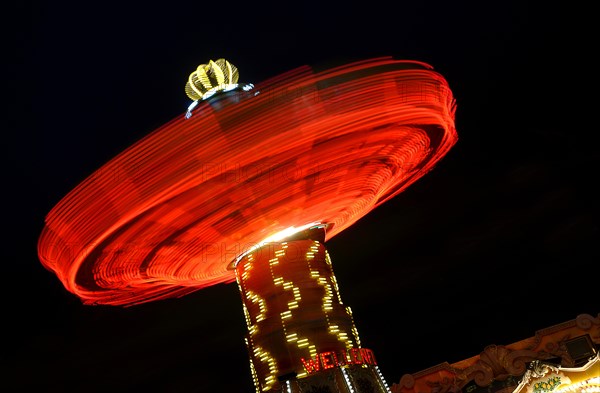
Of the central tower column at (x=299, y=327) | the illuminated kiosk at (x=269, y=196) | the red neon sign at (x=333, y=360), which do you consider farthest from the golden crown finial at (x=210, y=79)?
the red neon sign at (x=333, y=360)

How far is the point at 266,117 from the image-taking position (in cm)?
1026

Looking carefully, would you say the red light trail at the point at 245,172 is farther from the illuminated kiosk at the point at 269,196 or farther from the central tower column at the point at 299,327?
the central tower column at the point at 299,327

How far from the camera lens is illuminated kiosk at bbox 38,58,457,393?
10.4m

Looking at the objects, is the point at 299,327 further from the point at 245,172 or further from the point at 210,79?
the point at 210,79

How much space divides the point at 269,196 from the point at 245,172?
1171mm

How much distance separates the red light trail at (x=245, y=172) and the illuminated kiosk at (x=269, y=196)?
0.03m

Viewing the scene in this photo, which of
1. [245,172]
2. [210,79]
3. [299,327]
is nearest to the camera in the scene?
[245,172]

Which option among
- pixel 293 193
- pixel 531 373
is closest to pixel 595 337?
pixel 531 373

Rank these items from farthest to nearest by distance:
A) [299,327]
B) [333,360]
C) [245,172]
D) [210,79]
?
[210,79] → [299,327] → [333,360] → [245,172]

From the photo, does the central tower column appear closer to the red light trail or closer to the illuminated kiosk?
the illuminated kiosk

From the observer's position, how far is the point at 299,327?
1188 centimetres

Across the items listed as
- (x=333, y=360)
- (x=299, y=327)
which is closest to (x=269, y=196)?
(x=299, y=327)

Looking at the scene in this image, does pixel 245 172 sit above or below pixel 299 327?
above

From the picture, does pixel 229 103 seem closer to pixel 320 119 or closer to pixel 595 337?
pixel 320 119
